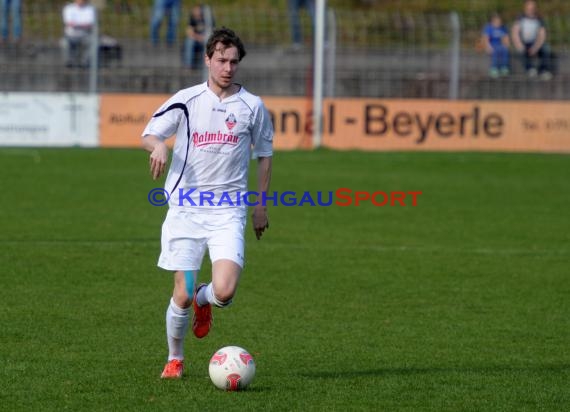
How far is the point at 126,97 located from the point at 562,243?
1205cm

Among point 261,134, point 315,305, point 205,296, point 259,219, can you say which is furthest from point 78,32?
point 205,296

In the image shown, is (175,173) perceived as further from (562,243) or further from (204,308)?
(562,243)

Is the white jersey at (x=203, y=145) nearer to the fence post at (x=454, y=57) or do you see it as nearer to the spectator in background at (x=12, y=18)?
the fence post at (x=454, y=57)

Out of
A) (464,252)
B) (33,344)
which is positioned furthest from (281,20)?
(33,344)

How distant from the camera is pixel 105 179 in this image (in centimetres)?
1862

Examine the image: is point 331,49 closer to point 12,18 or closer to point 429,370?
point 12,18

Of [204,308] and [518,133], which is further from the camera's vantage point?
[518,133]

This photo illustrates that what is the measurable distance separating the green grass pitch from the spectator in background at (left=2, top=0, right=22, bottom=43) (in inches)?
296

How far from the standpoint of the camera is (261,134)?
7.21 metres

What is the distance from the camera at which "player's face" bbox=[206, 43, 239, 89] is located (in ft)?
22.5

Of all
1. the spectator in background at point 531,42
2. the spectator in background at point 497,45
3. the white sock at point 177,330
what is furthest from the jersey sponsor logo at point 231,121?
the spectator in background at point 531,42

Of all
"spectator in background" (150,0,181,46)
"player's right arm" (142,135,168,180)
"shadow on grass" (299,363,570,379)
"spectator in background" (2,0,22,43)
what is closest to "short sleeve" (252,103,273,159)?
"player's right arm" (142,135,168,180)

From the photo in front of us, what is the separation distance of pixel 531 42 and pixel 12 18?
36.5 ft

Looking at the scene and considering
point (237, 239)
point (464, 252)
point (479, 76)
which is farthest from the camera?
point (479, 76)
